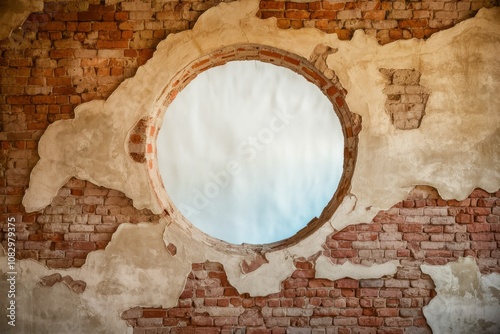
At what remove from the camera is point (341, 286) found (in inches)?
121

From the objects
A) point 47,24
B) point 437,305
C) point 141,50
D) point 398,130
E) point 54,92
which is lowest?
point 437,305

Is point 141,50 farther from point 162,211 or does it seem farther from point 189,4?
point 162,211

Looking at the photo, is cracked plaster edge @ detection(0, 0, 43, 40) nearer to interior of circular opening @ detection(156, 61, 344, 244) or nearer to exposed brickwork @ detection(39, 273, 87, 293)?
exposed brickwork @ detection(39, 273, 87, 293)

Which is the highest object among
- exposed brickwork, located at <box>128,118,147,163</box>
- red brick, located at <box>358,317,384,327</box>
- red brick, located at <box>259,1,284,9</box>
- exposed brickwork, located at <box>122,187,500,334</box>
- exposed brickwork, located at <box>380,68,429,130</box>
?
red brick, located at <box>259,1,284,9</box>

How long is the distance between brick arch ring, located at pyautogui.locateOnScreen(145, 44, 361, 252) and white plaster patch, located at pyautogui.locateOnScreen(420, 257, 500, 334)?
2.90ft

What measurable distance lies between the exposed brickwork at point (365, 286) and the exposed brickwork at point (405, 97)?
0.54 m

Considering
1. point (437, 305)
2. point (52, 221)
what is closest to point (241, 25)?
point (52, 221)

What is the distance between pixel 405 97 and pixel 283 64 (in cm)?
93

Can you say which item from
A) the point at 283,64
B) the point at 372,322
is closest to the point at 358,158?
the point at 283,64

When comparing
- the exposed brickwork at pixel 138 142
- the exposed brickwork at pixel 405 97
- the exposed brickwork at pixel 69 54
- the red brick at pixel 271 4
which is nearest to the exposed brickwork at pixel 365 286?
the exposed brickwork at pixel 405 97

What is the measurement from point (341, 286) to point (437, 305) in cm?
70

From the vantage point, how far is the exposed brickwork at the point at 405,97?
10.0 ft

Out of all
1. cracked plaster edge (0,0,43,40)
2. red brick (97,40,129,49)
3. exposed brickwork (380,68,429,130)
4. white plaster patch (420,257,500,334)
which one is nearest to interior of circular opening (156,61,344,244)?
red brick (97,40,129,49)

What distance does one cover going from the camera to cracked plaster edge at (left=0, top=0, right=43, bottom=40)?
3.06 m
